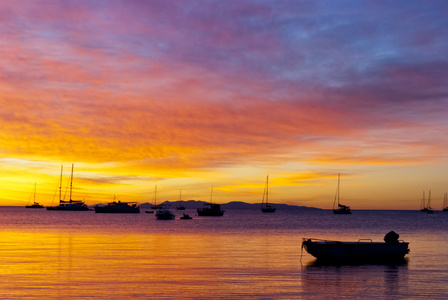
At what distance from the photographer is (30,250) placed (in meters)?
58.6

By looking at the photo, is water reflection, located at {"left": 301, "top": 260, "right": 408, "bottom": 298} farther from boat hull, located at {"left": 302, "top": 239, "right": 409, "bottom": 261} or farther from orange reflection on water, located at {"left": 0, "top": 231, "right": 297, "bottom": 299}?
orange reflection on water, located at {"left": 0, "top": 231, "right": 297, "bottom": 299}

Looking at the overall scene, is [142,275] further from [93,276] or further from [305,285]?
[305,285]

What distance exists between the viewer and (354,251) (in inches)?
2009

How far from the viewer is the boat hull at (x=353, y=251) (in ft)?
165

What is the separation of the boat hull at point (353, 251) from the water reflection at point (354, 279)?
3.76ft

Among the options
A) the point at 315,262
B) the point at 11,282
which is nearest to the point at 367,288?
the point at 315,262

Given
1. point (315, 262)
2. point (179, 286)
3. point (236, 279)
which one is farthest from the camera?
point (315, 262)

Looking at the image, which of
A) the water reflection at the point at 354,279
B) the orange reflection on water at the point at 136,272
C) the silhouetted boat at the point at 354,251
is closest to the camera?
the orange reflection on water at the point at 136,272

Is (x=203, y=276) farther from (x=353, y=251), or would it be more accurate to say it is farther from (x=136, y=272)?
(x=353, y=251)

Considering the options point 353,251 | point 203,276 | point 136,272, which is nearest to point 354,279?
point 353,251

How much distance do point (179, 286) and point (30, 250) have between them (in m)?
31.1

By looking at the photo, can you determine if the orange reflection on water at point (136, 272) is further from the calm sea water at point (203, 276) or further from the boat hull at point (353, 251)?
the boat hull at point (353, 251)

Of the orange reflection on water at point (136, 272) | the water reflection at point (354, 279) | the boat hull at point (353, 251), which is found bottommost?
the orange reflection on water at point (136, 272)

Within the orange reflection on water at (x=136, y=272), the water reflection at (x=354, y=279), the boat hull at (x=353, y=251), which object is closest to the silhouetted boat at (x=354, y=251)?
the boat hull at (x=353, y=251)
